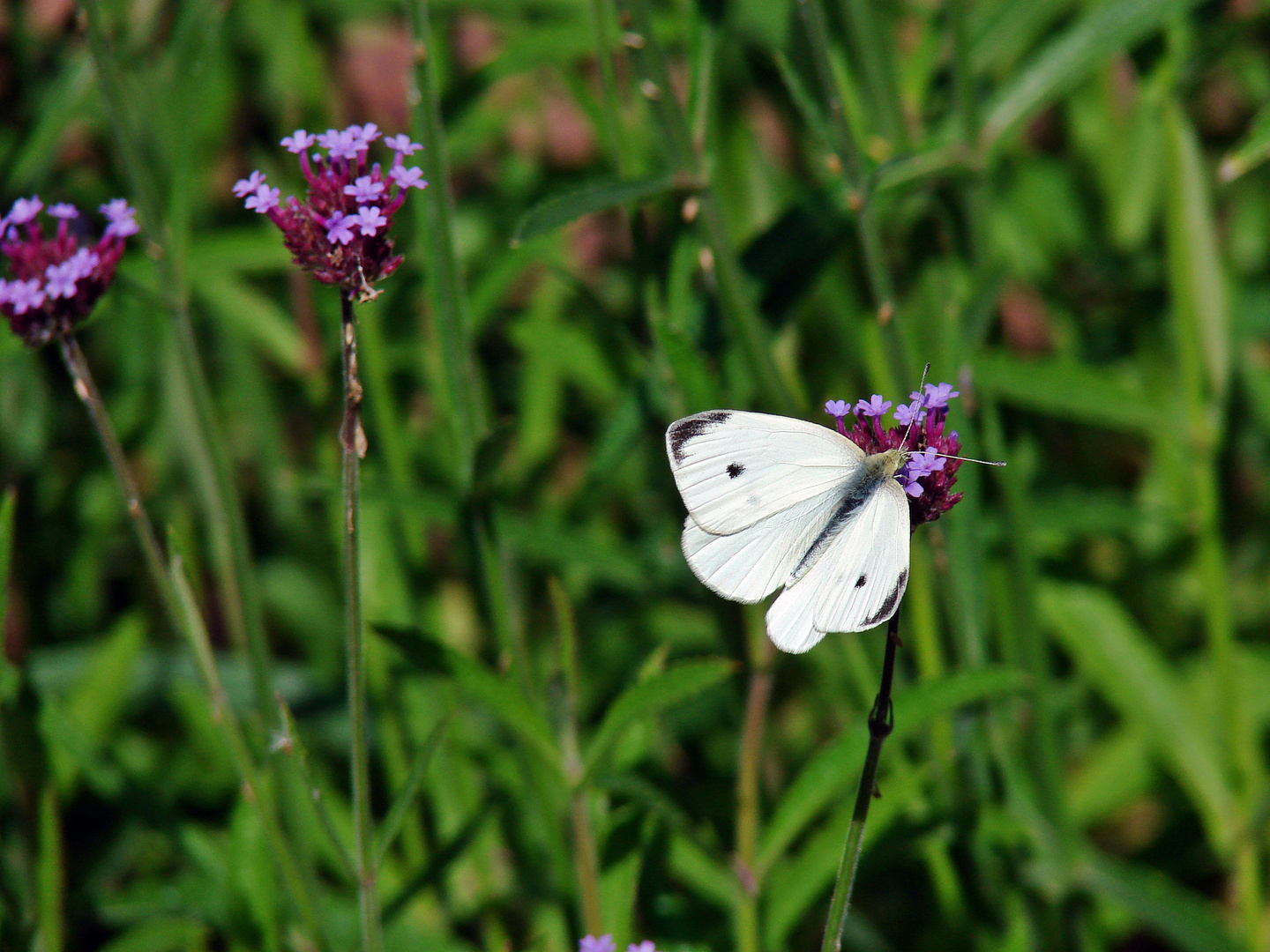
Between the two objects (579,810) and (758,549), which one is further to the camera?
(579,810)

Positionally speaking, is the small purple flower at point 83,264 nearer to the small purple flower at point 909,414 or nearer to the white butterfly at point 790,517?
the white butterfly at point 790,517

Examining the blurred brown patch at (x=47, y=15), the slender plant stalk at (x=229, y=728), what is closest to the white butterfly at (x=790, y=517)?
the slender plant stalk at (x=229, y=728)

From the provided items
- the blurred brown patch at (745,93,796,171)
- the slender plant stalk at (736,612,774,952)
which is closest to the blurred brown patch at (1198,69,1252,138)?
the blurred brown patch at (745,93,796,171)

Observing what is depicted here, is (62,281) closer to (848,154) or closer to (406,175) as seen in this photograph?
(406,175)

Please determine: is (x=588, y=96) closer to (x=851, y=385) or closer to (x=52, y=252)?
(x=851, y=385)

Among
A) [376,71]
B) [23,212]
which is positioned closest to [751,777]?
[23,212]

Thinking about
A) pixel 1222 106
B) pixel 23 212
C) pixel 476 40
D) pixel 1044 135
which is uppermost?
pixel 476 40

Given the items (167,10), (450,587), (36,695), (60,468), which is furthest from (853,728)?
(167,10)
